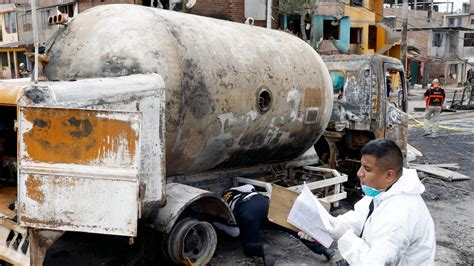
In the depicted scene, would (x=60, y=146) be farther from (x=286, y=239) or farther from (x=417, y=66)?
(x=417, y=66)

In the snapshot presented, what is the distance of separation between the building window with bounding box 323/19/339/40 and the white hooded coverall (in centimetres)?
2583

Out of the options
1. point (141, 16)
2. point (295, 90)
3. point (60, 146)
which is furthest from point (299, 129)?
point (60, 146)

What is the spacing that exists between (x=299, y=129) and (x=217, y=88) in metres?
1.80

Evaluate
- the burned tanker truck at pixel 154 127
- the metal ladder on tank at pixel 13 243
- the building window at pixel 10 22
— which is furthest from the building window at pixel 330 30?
the metal ladder on tank at pixel 13 243

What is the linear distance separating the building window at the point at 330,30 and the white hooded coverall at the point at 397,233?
25829 millimetres

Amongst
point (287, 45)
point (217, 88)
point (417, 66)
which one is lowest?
point (417, 66)

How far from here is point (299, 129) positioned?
6520 millimetres

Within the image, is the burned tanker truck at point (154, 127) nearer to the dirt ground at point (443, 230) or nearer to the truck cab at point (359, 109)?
the dirt ground at point (443, 230)

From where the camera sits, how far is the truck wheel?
446 centimetres

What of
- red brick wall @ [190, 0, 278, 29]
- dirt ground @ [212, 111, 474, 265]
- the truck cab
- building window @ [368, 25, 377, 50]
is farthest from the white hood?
building window @ [368, 25, 377, 50]

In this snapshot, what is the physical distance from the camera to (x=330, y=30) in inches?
1092

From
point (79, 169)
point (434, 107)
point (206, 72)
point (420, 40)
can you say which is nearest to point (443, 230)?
point (206, 72)

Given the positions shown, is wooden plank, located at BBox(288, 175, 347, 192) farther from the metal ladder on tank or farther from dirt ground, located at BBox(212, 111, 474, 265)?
the metal ladder on tank

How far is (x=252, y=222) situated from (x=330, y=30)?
24151mm
